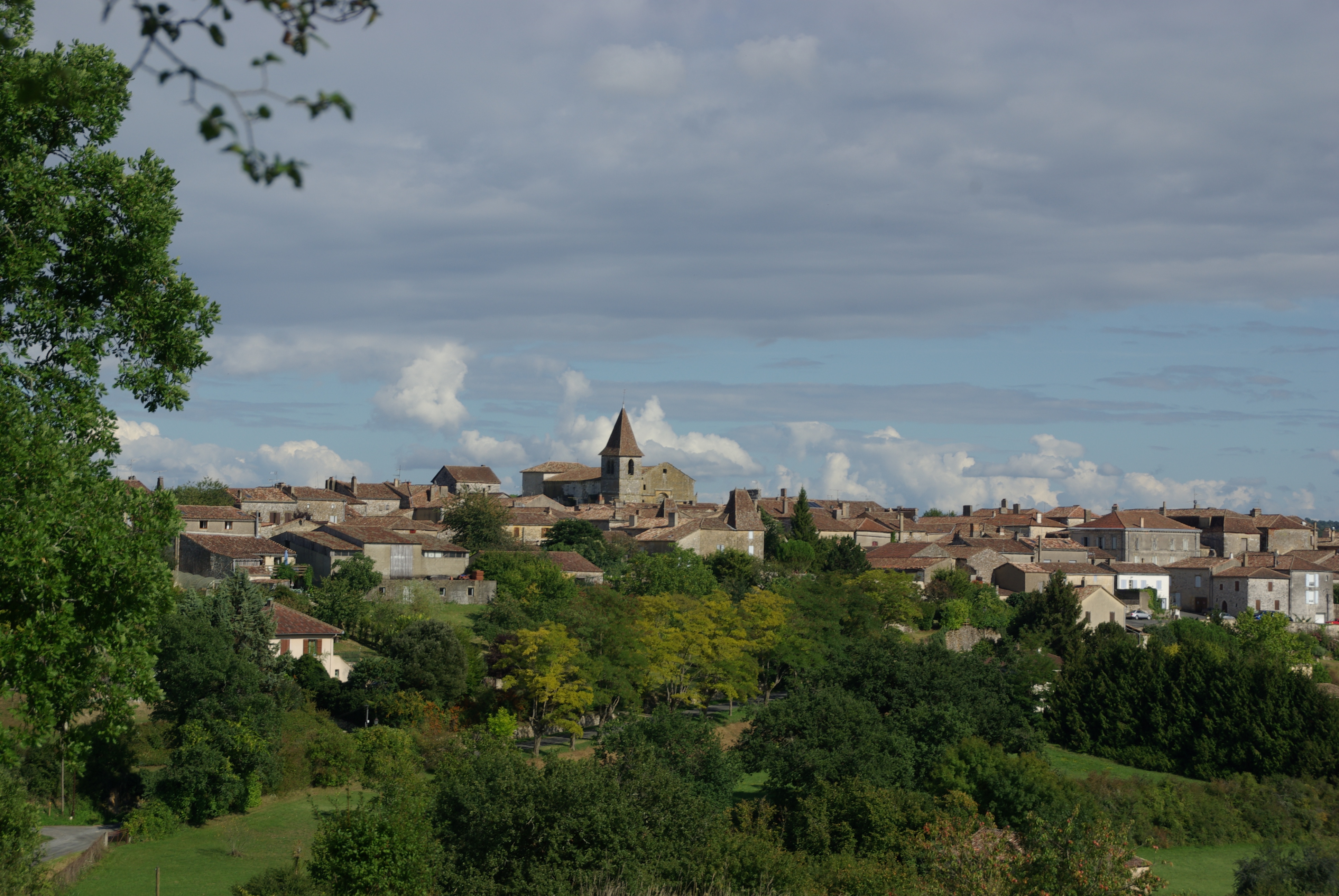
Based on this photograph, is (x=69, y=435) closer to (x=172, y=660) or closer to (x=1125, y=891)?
(x=1125, y=891)

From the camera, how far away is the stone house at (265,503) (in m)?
91.9

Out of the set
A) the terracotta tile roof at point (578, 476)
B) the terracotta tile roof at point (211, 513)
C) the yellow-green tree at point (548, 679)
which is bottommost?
the yellow-green tree at point (548, 679)

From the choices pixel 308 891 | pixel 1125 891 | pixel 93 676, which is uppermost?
pixel 93 676

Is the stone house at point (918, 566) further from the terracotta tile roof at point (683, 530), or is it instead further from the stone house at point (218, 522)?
the stone house at point (218, 522)

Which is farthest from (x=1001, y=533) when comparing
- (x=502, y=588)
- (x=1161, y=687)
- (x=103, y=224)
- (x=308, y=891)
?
(x=103, y=224)

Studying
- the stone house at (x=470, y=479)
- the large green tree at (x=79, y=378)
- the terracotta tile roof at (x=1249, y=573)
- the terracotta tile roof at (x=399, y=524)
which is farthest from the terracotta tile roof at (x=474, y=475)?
the large green tree at (x=79, y=378)

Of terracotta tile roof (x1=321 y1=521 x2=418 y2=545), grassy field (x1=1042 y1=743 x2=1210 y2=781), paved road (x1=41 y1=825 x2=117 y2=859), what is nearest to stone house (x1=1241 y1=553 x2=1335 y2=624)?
grassy field (x1=1042 y1=743 x2=1210 y2=781)

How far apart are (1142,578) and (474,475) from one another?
68576 millimetres

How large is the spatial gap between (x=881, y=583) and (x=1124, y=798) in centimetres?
2477

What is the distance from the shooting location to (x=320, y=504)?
94.3 meters

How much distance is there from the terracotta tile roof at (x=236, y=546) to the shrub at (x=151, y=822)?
77.4ft

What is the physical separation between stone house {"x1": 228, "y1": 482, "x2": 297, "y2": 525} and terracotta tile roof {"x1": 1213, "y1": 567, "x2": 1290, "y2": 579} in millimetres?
71321

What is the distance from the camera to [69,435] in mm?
10711

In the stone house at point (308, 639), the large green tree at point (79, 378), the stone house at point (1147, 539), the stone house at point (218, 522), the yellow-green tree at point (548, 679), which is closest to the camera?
the large green tree at point (79, 378)
